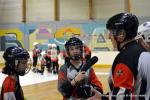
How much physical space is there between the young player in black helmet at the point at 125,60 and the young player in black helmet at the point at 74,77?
0.78 m

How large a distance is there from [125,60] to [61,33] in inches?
766

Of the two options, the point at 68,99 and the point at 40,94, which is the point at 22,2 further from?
the point at 68,99

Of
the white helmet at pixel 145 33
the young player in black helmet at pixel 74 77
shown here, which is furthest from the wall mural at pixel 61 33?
the white helmet at pixel 145 33

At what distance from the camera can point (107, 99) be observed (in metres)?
2.84

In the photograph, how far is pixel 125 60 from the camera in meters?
2.48

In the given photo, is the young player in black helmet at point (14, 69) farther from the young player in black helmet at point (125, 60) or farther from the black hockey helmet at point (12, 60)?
the young player in black helmet at point (125, 60)

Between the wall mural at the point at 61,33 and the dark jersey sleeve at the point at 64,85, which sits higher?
the dark jersey sleeve at the point at 64,85

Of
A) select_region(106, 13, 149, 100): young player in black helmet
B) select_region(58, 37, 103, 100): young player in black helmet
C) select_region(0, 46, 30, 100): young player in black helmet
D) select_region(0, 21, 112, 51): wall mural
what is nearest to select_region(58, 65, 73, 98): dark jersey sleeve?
select_region(58, 37, 103, 100): young player in black helmet

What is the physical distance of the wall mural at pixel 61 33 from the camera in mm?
20578

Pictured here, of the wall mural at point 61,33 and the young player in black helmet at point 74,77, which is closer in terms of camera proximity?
the young player in black helmet at point 74,77

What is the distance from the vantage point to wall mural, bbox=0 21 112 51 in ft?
67.5

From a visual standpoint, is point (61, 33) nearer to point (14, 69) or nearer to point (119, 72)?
point (14, 69)

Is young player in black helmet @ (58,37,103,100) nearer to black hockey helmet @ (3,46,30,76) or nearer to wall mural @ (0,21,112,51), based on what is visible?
black hockey helmet @ (3,46,30,76)

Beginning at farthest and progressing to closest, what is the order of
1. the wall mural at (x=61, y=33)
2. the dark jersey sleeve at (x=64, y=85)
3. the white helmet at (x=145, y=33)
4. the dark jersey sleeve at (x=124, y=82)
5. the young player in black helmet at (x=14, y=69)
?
the wall mural at (x=61, y=33) < the dark jersey sleeve at (x=64, y=85) < the young player in black helmet at (x=14, y=69) < the white helmet at (x=145, y=33) < the dark jersey sleeve at (x=124, y=82)
